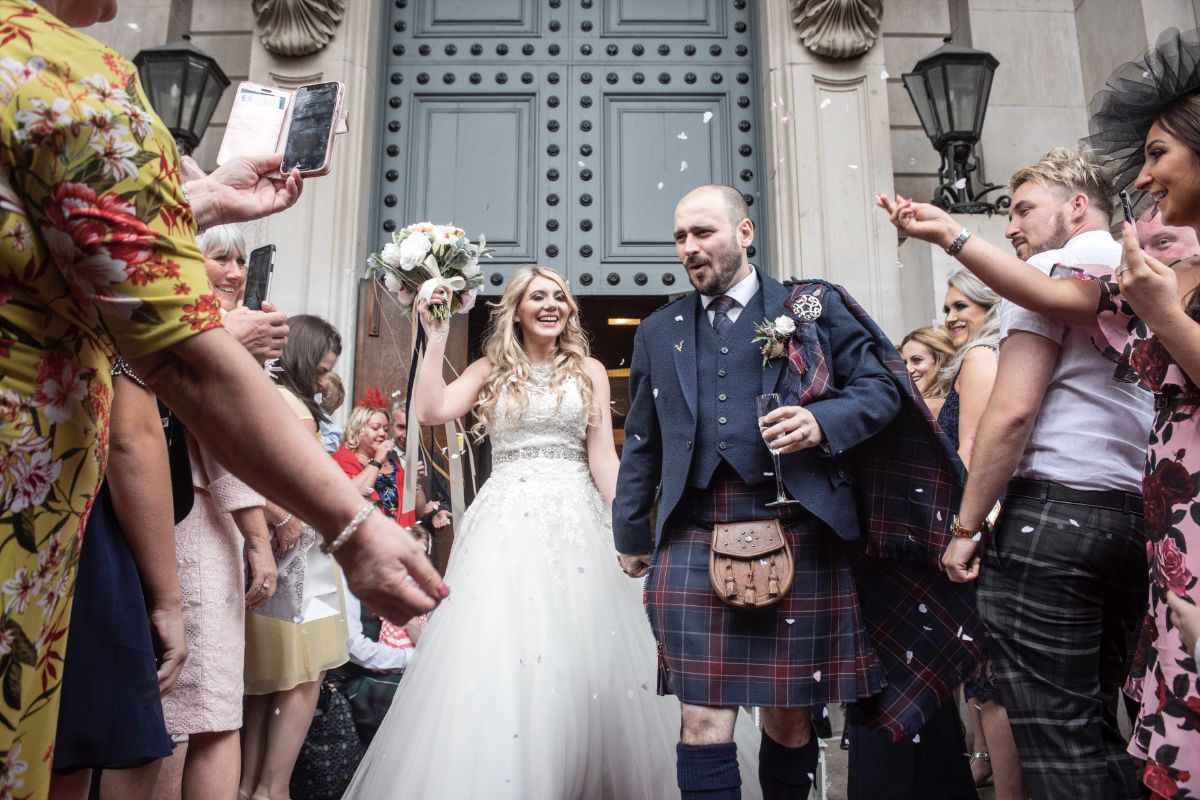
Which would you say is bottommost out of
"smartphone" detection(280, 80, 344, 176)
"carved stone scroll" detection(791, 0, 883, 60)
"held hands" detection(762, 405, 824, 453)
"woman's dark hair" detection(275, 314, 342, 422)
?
"held hands" detection(762, 405, 824, 453)

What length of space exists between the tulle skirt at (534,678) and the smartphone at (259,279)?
146 centimetres

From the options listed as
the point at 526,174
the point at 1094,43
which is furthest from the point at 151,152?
the point at 1094,43

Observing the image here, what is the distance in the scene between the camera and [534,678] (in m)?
3.58

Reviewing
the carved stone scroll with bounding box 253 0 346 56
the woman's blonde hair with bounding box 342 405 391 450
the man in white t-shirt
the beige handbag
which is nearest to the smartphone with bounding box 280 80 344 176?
the beige handbag

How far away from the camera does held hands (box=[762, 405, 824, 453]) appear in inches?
114

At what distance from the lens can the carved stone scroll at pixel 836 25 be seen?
6.92 metres

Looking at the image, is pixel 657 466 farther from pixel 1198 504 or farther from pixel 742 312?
pixel 1198 504

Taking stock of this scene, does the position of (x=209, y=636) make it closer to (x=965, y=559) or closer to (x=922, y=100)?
(x=965, y=559)

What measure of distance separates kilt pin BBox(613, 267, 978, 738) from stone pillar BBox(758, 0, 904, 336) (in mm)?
3369

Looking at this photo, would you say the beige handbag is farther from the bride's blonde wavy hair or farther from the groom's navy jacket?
the bride's blonde wavy hair

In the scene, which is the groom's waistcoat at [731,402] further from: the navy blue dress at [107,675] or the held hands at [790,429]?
the navy blue dress at [107,675]

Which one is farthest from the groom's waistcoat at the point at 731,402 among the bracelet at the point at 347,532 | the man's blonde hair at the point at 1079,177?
the bracelet at the point at 347,532

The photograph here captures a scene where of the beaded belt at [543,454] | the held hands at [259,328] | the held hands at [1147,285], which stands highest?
the held hands at [259,328]

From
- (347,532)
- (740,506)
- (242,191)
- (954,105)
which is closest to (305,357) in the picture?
(242,191)
